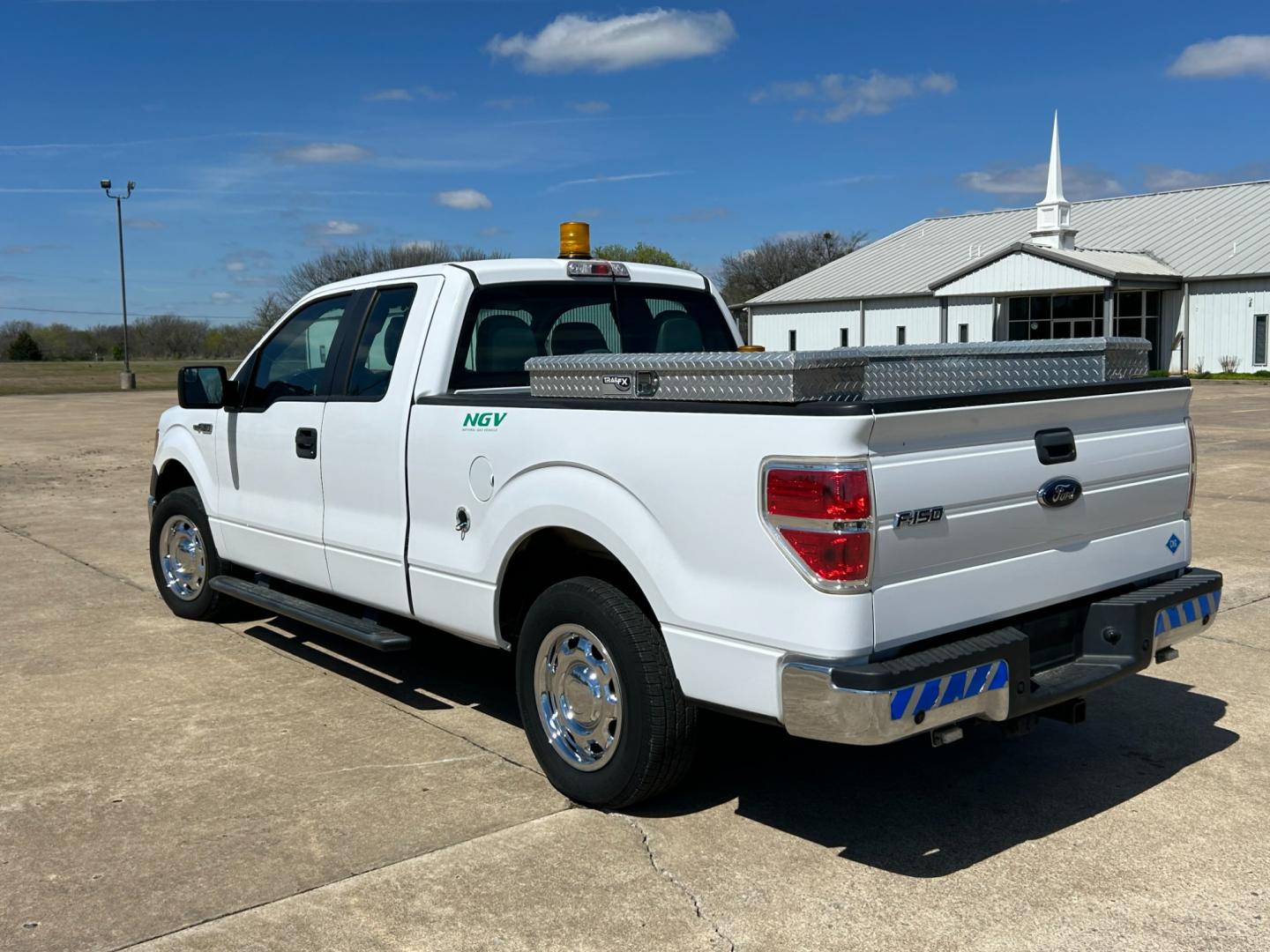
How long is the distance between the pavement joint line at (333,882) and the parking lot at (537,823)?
0.03 ft

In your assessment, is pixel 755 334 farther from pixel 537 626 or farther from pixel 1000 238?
pixel 537 626

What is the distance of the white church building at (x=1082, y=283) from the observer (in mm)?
40375

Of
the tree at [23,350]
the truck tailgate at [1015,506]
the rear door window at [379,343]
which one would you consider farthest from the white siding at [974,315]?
the tree at [23,350]

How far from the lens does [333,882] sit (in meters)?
3.86

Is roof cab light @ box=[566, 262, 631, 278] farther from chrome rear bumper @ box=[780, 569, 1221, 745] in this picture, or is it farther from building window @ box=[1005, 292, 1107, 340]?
building window @ box=[1005, 292, 1107, 340]

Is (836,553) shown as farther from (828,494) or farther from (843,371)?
(843,371)

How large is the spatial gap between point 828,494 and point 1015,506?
821 mm

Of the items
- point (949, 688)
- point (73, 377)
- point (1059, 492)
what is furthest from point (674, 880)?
point (73, 377)

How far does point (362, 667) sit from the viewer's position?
642 cm

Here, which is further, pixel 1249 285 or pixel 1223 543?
pixel 1249 285

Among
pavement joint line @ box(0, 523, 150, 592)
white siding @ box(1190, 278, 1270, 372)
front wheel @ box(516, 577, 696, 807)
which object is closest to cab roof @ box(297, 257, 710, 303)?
front wheel @ box(516, 577, 696, 807)

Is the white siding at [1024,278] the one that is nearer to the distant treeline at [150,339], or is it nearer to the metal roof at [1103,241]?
the metal roof at [1103,241]

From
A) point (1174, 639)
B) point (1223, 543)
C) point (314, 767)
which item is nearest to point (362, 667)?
point (314, 767)

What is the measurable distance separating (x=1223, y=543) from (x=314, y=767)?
24.5 feet
